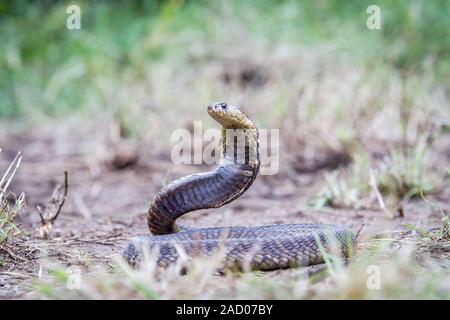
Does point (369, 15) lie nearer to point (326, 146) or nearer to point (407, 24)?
point (407, 24)

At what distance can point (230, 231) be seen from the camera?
445cm

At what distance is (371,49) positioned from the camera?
9625mm

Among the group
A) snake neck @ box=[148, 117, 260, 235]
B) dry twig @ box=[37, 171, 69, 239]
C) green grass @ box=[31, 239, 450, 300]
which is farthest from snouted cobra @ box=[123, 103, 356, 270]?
dry twig @ box=[37, 171, 69, 239]

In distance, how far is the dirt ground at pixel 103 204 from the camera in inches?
173

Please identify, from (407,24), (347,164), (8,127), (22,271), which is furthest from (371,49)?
(22,271)

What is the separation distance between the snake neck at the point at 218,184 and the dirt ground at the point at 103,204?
0.49 meters

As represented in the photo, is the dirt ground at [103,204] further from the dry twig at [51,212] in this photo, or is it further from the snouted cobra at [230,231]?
the snouted cobra at [230,231]

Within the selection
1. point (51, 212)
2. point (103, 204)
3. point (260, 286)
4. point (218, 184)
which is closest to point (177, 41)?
point (103, 204)

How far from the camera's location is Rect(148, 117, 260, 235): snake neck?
417 centimetres

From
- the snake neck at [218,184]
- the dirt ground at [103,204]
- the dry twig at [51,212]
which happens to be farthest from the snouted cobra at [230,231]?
the dry twig at [51,212]

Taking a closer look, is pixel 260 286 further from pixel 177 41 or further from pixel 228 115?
pixel 177 41

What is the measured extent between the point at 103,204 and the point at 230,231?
8.51ft

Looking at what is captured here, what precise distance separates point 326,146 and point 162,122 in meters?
1.96
